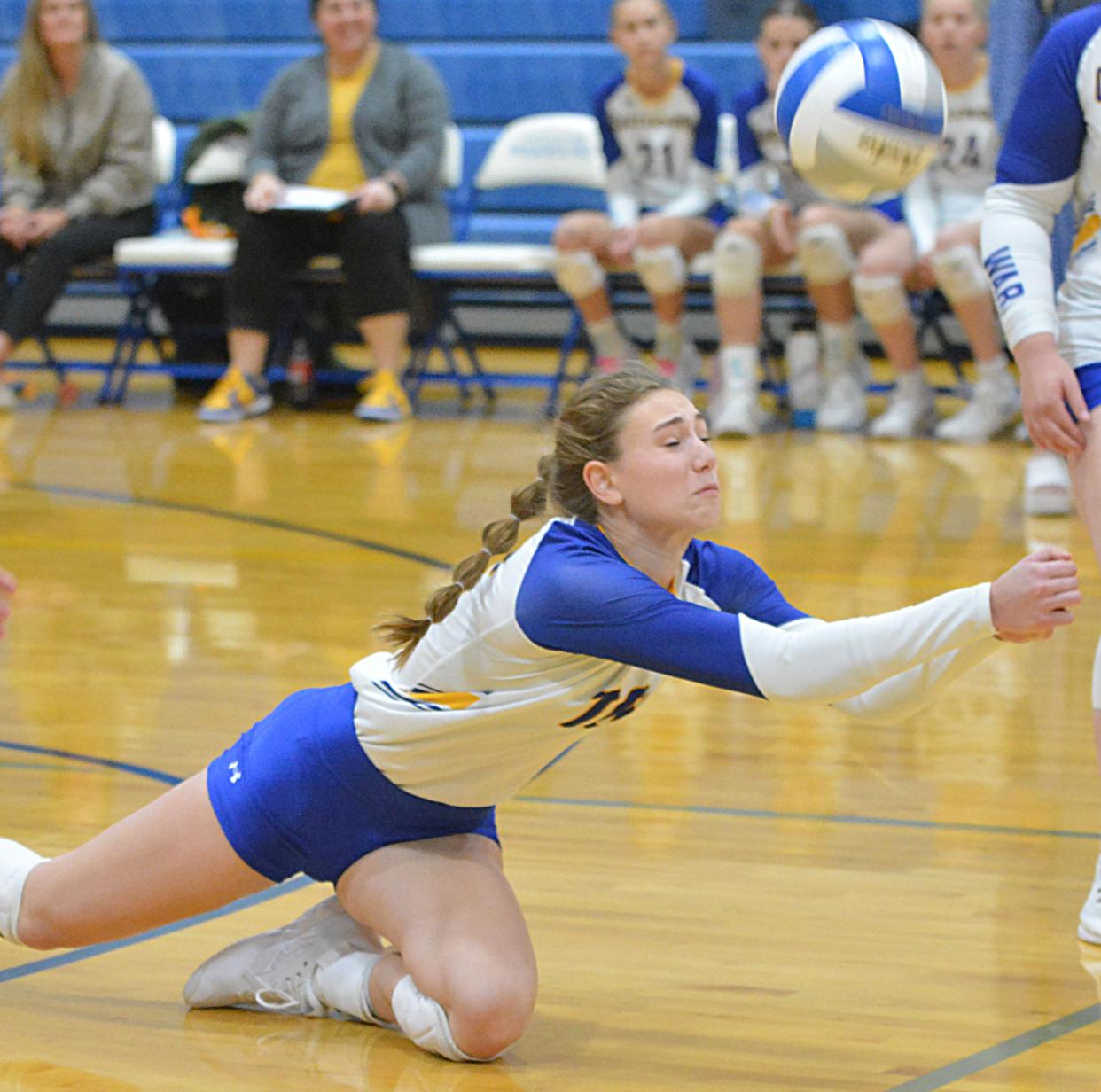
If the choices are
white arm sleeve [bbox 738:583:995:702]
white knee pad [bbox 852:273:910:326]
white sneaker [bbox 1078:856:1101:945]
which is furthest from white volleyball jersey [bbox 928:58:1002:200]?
white arm sleeve [bbox 738:583:995:702]

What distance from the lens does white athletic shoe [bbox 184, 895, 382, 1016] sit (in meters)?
2.48

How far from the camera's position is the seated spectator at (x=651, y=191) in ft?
25.1

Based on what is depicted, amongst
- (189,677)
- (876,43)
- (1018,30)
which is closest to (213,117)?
(1018,30)

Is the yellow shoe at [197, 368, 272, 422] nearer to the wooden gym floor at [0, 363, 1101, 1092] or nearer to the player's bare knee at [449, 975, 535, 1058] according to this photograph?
the wooden gym floor at [0, 363, 1101, 1092]

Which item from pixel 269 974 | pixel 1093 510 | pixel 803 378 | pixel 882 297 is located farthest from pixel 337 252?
pixel 269 974

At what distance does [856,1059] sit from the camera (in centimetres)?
230

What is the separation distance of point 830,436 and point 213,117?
4175 millimetres

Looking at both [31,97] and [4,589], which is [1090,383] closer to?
[4,589]

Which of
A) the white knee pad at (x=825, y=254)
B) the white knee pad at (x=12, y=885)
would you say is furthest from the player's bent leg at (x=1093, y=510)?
the white knee pad at (x=825, y=254)

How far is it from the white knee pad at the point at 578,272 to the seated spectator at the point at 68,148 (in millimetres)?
1945

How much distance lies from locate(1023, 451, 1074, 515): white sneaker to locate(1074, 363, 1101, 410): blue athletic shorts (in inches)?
117

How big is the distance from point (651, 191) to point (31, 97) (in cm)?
269

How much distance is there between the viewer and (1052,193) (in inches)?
118

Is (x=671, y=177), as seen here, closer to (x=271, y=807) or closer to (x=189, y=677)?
(x=189, y=677)
